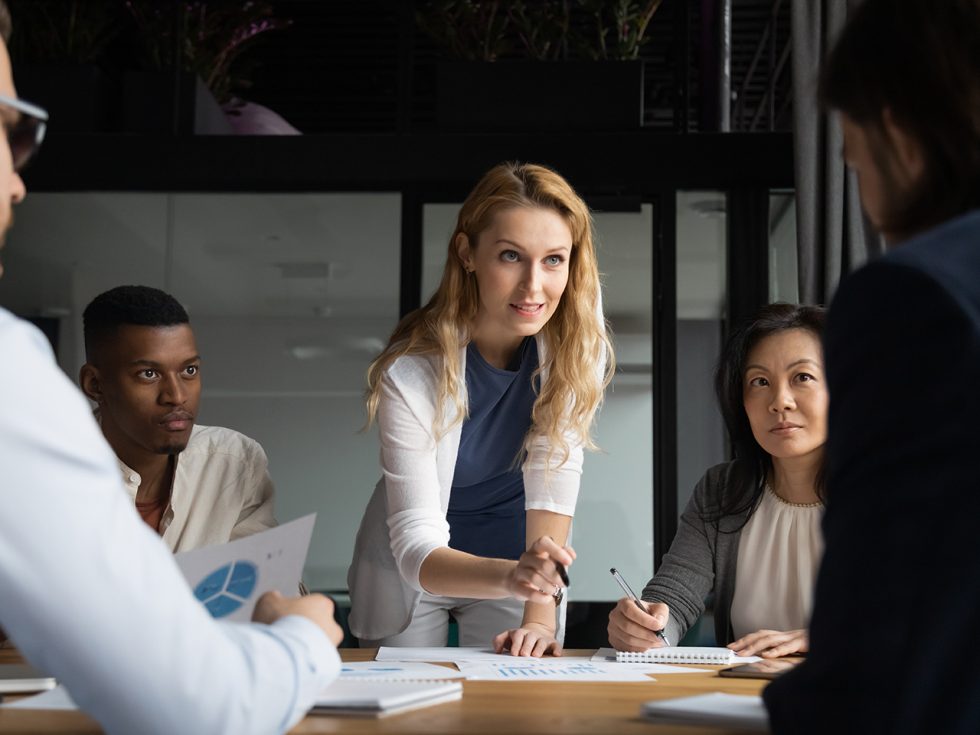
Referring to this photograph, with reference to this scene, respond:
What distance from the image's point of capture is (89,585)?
749mm

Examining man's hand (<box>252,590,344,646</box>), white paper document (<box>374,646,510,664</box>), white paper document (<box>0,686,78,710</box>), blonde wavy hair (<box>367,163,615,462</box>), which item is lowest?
white paper document (<box>374,646,510,664</box>)

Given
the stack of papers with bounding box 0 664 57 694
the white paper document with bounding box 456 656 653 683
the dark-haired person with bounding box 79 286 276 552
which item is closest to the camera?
the stack of papers with bounding box 0 664 57 694

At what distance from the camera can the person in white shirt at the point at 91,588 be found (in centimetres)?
74

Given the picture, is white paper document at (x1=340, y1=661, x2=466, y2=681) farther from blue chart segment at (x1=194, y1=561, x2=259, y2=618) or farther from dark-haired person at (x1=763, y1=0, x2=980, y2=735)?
dark-haired person at (x1=763, y1=0, x2=980, y2=735)

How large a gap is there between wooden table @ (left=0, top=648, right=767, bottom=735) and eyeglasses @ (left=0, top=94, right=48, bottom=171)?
0.54 metres

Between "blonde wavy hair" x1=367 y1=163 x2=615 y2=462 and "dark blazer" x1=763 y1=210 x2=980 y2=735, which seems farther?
"blonde wavy hair" x1=367 y1=163 x2=615 y2=462

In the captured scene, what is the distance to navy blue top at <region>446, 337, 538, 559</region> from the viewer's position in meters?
2.20

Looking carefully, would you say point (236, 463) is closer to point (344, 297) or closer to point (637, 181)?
point (344, 297)

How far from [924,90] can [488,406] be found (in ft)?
4.68

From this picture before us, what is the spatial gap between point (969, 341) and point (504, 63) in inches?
123

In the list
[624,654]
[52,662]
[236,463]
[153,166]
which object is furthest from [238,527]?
[153,166]

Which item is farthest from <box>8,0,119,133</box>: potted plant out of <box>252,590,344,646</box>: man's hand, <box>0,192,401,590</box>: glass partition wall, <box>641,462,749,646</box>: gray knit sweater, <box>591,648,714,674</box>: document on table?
<box>252,590,344,646</box>: man's hand

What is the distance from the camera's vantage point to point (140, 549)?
2.56 ft

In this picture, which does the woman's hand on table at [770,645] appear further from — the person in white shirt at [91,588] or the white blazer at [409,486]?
the person in white shirt at [91,588]
